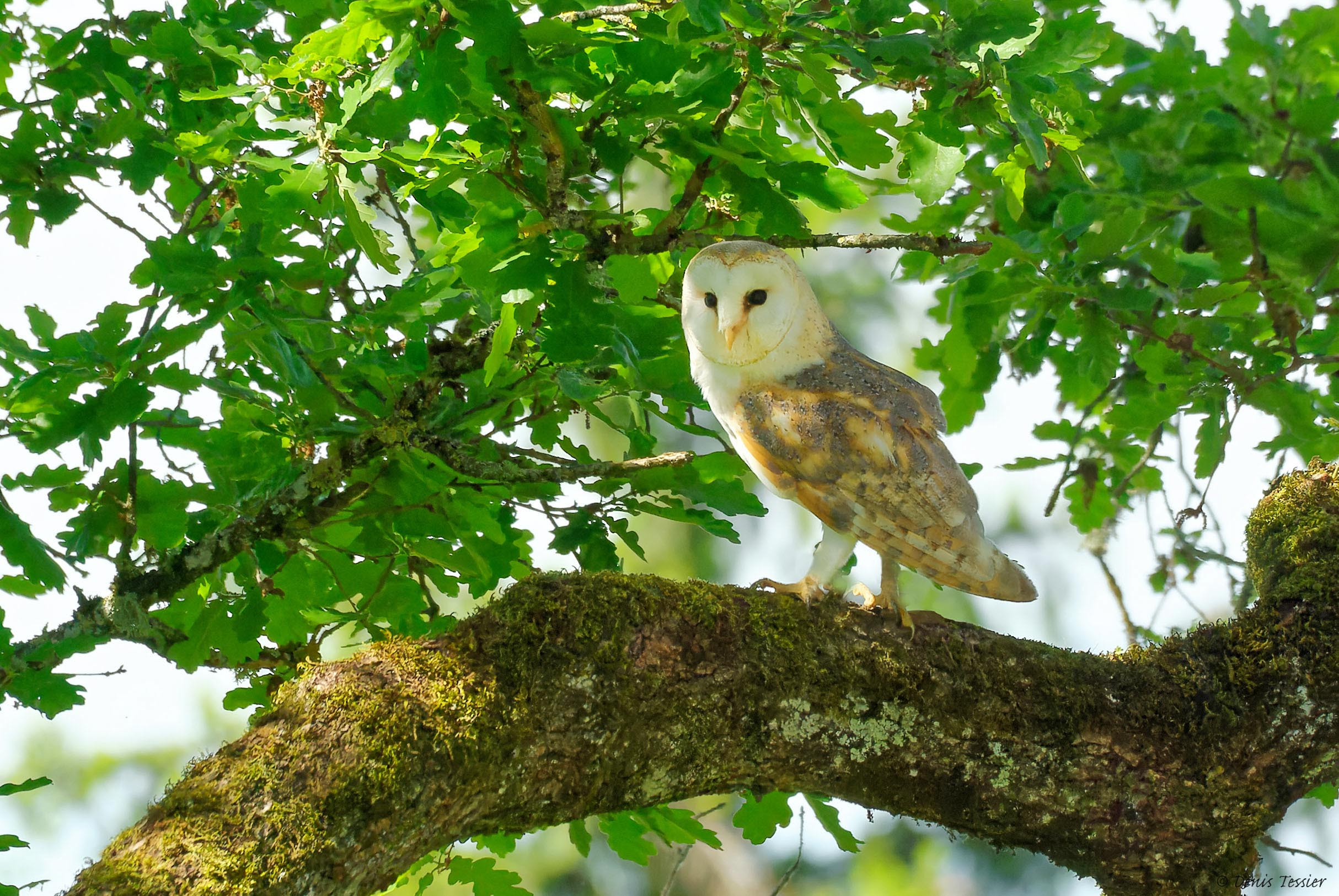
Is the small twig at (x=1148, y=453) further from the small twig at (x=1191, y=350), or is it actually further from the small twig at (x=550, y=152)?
the small twig at (x=550, y=152)

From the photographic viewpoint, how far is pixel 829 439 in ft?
7.68

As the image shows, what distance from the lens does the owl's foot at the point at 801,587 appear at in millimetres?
2289

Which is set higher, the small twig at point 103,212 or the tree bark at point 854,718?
the small twig at point 103,212

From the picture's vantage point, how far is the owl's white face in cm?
235

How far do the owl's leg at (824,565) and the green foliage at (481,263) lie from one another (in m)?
0.17

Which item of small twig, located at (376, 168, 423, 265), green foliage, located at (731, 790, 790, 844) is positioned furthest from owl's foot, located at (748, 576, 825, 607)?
small twig, located at (376, 168, 423, 265)

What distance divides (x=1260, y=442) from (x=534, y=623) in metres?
2.52

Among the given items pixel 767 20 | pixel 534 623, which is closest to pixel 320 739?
pixel 534 623

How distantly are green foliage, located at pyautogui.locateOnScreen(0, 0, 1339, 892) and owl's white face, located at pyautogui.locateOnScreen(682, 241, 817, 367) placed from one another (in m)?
0.09

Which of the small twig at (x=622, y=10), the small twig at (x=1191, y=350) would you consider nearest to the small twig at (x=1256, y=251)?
the small twig at (x=1191, y=350)

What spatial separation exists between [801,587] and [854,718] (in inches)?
12.9

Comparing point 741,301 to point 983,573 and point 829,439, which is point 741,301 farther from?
point 983,573

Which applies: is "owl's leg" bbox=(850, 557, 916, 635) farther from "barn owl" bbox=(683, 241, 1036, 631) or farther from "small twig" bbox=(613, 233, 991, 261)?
"small twig" bbox=(613, 233, 991, 261)

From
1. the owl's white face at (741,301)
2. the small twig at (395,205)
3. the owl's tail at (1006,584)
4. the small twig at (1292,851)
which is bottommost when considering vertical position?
the small twig at (1292,851)
